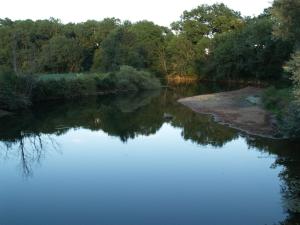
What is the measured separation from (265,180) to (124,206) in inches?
235

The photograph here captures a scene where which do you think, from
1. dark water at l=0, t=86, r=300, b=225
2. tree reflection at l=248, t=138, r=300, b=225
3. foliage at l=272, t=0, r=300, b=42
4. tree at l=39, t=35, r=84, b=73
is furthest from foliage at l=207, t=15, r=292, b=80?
tree reflection at l=248, t=138, r=300, b=225

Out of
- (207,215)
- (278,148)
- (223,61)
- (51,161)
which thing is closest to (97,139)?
(51,161)

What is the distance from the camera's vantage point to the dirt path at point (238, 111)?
25736 mm

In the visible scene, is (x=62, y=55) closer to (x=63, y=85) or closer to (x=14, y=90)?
(x=63, y=85)

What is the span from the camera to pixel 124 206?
Answer: 13883 millimetres

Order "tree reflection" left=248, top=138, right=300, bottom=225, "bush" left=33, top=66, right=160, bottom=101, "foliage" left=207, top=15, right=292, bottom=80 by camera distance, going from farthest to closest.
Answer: "foliage" left=207, top=15, right=292, bottom=80 → "bush" left=33, top=66, right=160, bottom=101 → "tree reflection" left=248, top=138, right=300, bottom=225

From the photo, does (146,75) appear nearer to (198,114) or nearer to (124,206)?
(198,114)

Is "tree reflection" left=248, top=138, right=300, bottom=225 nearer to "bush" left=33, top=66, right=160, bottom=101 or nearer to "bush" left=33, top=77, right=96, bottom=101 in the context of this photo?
"bush" left=33, top=77, right=96, bottom=101

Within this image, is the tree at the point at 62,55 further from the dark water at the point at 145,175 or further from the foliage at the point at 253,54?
the dark water at the point at 145,175

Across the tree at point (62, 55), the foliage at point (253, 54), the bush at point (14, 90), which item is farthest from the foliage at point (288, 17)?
the tree at point (62, 55)

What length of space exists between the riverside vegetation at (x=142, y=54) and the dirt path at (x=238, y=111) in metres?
1.83

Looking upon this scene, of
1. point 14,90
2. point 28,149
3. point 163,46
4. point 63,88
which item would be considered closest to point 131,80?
point 63,88

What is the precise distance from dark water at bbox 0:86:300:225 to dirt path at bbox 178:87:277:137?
5.05ft

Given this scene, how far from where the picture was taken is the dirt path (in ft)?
84.4
